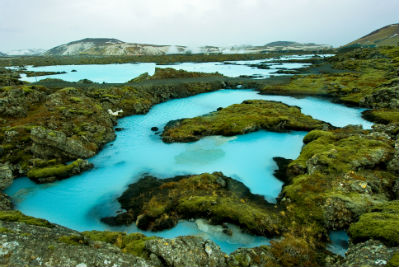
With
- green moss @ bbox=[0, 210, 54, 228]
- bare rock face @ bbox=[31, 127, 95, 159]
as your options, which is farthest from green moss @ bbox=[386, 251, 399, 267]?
bare rock face @ bbox=[31, 127, 95, 159]

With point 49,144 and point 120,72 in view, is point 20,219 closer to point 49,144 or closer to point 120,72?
point 49,144

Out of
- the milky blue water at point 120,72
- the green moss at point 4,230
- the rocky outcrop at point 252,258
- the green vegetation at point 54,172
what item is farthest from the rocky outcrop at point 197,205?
the milky blue water at point 120,72

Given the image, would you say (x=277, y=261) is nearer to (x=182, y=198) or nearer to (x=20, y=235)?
(x=182, y=198)

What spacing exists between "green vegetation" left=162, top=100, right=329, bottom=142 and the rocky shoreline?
469cm

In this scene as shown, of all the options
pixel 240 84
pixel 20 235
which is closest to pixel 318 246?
pixel 20 235

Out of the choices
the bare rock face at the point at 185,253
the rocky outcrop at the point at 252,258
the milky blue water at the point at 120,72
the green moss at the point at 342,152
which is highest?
the milky blue water at the point at 120,72

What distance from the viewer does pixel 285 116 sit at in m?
42.5

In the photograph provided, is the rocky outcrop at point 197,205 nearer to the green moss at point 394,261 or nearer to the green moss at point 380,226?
the green moss at point 380,226

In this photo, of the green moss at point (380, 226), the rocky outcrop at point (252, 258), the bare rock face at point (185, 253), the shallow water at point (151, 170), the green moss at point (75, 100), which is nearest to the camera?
the bare rock face at point (185, 253)

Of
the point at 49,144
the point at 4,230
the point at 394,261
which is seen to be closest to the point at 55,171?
the point at 49,144

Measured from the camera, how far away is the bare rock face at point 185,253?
10.6 meters

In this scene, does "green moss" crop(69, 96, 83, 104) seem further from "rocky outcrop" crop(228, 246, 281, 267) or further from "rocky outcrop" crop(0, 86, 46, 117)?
"rocky outcrop" crop(228, 246, 281, 267)

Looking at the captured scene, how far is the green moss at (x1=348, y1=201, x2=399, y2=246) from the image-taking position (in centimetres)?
1158

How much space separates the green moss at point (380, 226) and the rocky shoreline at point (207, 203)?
0.05m
